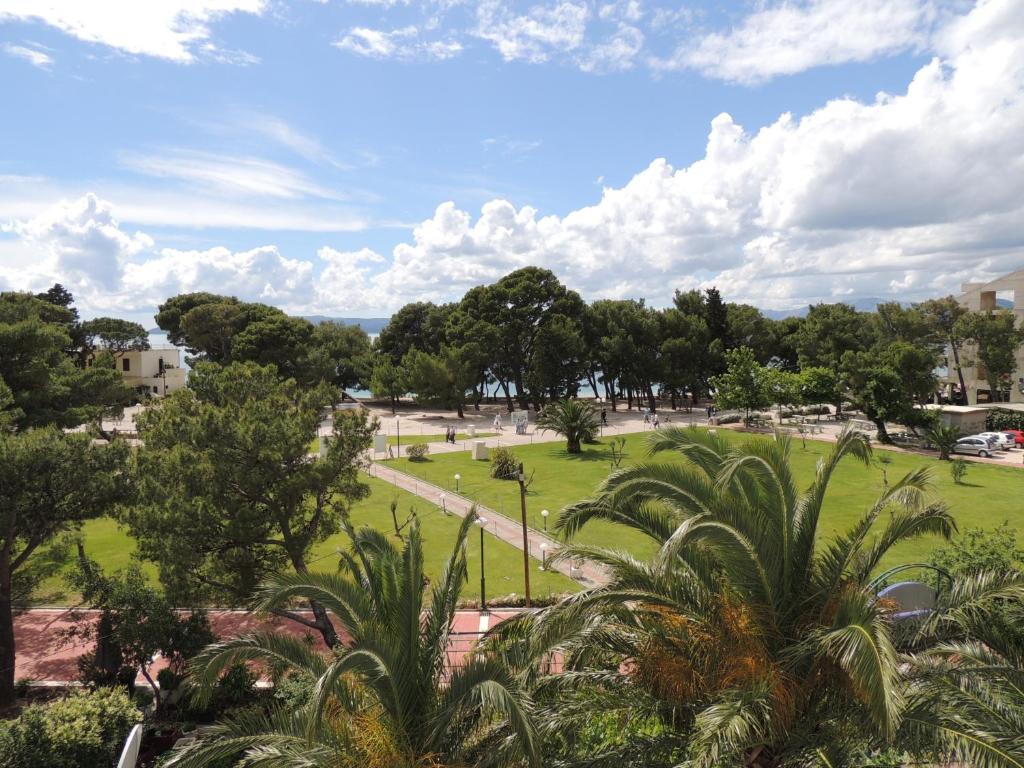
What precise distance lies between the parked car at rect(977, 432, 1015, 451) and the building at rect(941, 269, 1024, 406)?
1755 centimetres

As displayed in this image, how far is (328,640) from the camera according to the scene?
12602 millimetres

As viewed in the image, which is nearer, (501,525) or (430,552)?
(430,552)

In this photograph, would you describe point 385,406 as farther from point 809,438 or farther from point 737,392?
point 809,438

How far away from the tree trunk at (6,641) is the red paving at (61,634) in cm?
86

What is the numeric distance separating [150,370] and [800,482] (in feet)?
196

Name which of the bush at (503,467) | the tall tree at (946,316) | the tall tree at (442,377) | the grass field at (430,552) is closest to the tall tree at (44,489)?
the grass field at (430,552)

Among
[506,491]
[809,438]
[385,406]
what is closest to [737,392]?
[809,438]

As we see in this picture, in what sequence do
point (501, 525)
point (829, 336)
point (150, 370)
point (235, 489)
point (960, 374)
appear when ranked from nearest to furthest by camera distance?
point (235, 489) → point (501, 525) → point (960, 374) → point (829, 336) → point (150, 370)

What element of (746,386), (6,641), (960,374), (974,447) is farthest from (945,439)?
(6,641)

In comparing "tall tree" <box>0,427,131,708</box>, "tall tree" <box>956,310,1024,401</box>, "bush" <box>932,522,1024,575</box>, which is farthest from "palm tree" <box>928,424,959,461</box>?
"tall tree" <box>0,427,131,708</box>

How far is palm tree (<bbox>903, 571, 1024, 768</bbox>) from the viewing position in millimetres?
5539

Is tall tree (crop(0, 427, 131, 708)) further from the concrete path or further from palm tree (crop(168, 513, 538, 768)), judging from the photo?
the concrete path

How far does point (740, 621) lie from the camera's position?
6773mm

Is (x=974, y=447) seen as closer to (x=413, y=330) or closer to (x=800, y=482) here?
(x=800, y=482)
